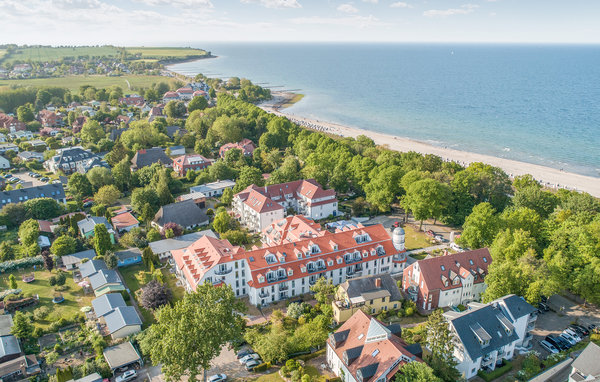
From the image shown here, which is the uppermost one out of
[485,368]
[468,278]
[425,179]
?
[425,179]

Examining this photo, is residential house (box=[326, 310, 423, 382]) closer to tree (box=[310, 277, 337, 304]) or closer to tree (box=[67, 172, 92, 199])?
tree (box=[310, 277, 337, 304])

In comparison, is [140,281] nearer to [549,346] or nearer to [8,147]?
[549,346]

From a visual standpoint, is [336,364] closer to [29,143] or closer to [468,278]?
[468,278]

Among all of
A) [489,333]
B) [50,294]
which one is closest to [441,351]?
[489,333]

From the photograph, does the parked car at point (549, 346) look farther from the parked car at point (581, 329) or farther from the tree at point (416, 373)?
the tree at point (416, 373)

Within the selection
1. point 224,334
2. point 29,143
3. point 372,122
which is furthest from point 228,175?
point 372,122

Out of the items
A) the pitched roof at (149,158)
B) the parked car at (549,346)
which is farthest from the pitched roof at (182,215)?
the parked car at (549,346)
